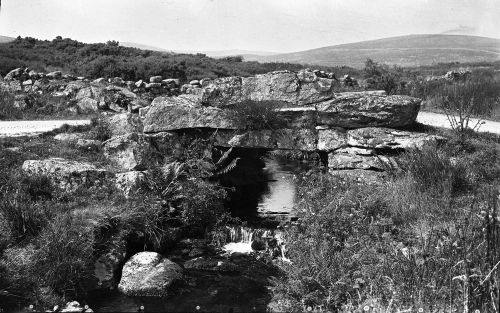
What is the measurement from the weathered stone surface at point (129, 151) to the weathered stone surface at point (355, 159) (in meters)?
4.62

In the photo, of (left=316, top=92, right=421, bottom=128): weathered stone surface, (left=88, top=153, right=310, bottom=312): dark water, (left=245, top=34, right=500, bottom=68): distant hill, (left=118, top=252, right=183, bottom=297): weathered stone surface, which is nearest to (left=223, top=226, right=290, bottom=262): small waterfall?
(left=88, top=153, right=310, bottom=312): dark water

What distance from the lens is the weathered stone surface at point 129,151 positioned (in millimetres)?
10625

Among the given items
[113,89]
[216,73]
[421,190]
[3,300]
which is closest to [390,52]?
[216,73]

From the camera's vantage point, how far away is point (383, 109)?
35.9 feet

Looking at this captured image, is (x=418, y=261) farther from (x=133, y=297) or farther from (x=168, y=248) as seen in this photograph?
(x=168, y=248)

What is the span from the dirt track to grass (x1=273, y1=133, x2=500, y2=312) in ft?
6.49

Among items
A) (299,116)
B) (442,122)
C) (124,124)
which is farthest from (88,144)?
(442,122)

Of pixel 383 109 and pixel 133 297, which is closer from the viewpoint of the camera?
pixel 133 297

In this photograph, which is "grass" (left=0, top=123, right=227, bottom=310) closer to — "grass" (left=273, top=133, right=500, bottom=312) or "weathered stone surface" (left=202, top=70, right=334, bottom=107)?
"weathered stone surface" (left=202, top=70, right=334, bottom=107)

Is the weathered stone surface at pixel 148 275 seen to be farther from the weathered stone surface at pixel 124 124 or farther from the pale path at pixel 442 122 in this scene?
the pale path at pixel 442 122

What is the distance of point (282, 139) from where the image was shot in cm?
1147

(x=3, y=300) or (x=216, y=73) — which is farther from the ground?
(x=216, y=73)

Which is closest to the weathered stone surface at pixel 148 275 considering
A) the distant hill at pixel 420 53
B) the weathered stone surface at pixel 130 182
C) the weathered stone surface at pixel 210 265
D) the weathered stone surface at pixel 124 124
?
the weathered stone surface at pixel 210 265

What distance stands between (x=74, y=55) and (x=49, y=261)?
33.4 m
